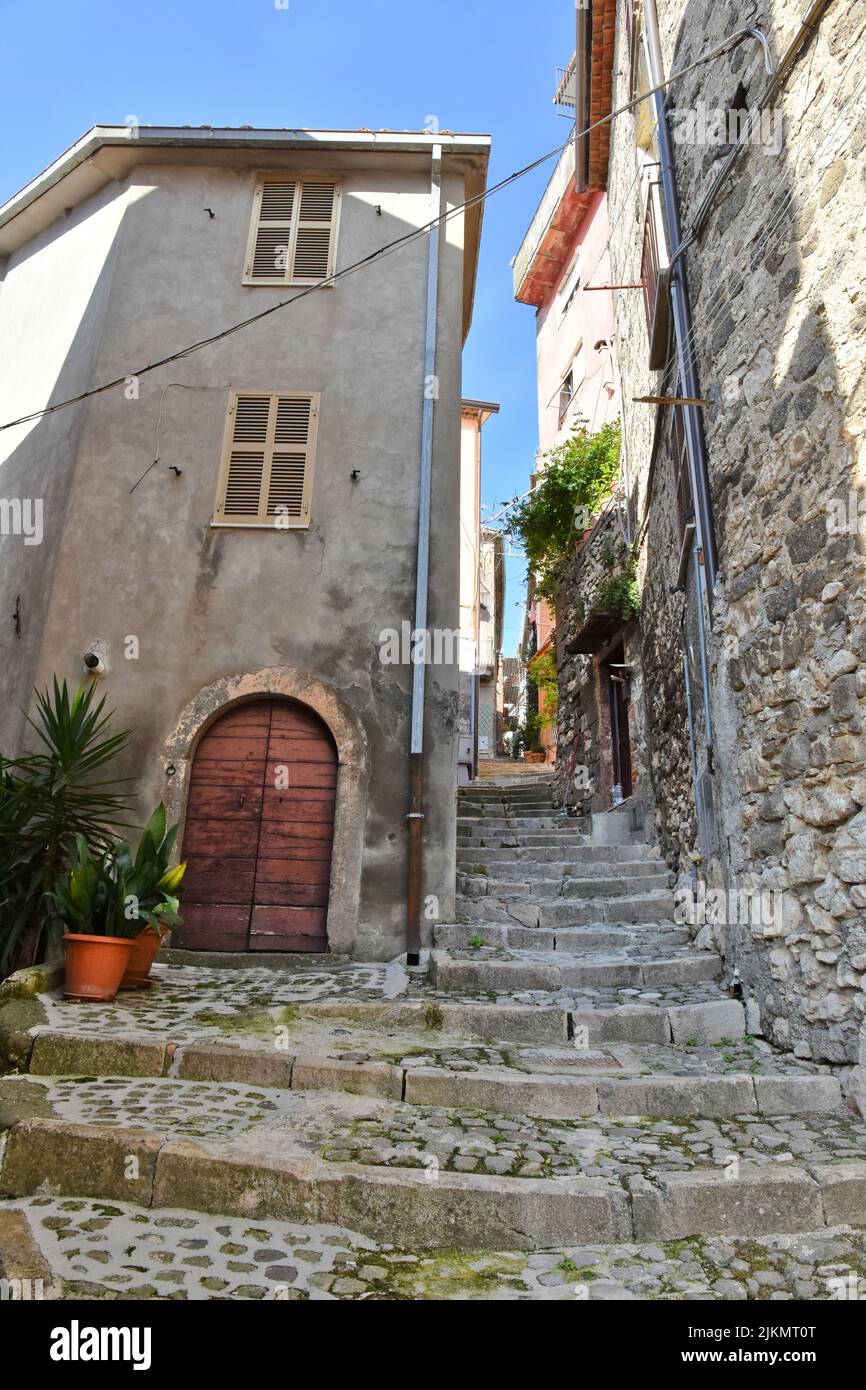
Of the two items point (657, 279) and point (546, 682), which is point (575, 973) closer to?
point (657, 279)

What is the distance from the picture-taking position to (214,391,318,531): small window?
23.3 ft

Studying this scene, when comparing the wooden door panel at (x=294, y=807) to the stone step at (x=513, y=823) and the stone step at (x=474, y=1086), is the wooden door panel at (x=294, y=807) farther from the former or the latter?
the stone step at (x=474, y=1086)

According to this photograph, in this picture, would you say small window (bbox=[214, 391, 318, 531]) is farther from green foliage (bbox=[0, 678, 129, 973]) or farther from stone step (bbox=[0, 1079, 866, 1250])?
stone step (bbox=[0, 1079, 866, 1250])

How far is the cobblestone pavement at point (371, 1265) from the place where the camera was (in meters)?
2.46

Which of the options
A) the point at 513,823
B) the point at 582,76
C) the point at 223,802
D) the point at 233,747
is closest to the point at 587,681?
the point at 513,823

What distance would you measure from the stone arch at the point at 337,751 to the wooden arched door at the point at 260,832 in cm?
12

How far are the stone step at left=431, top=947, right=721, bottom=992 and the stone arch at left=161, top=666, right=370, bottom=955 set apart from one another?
1151 millimetres

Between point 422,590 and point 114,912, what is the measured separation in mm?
3308

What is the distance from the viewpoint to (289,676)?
6.63m

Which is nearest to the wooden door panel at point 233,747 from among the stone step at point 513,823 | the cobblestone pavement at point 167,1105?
the stone step at point 513,823

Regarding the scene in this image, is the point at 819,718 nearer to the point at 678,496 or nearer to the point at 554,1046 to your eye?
the point at 554,1046

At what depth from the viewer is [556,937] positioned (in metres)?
5.87

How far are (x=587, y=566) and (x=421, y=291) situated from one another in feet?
14.1
